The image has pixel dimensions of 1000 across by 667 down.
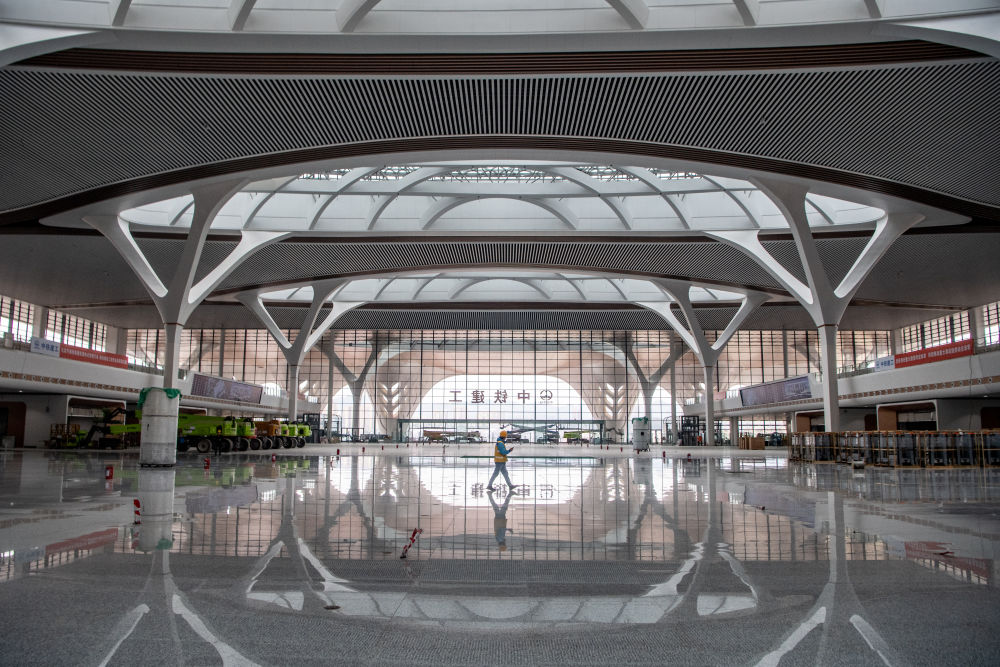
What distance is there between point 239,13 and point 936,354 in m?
33.3

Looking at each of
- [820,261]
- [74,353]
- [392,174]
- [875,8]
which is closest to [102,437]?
[74,353]

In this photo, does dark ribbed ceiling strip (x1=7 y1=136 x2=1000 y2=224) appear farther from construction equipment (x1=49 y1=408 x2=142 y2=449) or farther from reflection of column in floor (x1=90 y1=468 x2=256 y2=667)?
construction equipment (x1=49 y1=408 x2=142 y2=449)

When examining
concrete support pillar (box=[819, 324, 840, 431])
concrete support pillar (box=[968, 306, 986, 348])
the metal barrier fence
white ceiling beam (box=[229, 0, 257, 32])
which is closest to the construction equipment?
white ceiling beam (box=[229, 0, 257, 32])

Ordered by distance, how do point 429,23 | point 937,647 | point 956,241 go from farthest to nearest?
point 956,241, point 429,23, point 937,647

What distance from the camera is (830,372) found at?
111ft

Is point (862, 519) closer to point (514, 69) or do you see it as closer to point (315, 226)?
point (514, 69)

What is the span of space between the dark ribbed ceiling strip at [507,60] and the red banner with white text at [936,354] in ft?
65.1

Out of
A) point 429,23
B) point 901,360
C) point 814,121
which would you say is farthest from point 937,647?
point 901,360

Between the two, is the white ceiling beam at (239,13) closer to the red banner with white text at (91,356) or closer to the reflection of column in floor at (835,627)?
the reflection of column in floor at (835,627)

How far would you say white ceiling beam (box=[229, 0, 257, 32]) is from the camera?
47.6 ft

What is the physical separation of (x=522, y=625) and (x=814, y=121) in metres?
18.9

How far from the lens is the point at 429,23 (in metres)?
15.7

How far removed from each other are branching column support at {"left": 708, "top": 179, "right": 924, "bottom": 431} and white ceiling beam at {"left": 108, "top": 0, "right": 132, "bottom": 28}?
20855mm

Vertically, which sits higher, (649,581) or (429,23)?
(429,23)
